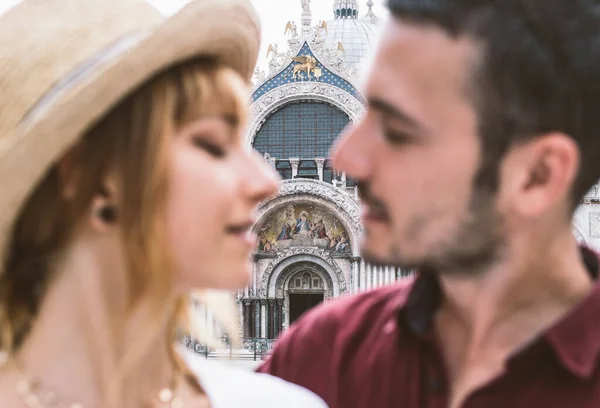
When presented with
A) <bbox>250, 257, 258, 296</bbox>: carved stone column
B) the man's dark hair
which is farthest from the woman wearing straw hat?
<bbox>250, 257, 258, 296</bbox>: carved stone column

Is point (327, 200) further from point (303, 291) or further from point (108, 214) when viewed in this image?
point (108, 214)

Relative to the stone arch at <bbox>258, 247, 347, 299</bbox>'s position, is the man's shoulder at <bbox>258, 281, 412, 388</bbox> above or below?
below

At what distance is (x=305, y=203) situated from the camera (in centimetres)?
2059

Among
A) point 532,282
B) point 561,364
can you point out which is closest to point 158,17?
point 532,282

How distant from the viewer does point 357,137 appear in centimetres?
178

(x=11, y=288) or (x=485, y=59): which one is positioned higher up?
(x=485, y=59)

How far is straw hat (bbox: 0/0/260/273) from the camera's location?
1.43 meters

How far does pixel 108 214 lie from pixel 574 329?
102 centimetres

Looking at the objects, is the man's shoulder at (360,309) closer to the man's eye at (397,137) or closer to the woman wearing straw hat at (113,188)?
the man's eye at (397,137)

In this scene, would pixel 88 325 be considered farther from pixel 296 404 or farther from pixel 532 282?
pixel 532 282

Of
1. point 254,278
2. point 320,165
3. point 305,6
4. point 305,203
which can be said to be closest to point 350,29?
point 305,6

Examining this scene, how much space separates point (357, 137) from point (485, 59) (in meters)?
0.31

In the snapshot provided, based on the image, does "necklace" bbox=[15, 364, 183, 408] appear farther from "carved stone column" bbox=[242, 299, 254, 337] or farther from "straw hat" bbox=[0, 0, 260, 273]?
"carved stone column" bbox=[242, 299, 254, 337]

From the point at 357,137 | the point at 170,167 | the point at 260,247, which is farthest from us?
the point at 260,247
